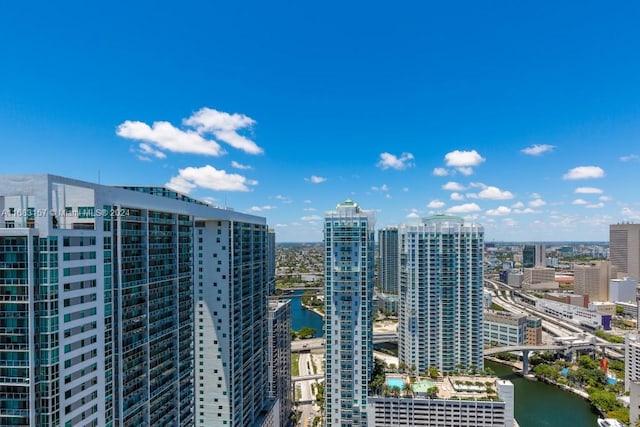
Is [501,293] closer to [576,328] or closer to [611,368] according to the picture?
[576,328]

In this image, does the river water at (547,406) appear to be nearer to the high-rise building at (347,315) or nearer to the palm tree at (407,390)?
the palm tree at (407,390)

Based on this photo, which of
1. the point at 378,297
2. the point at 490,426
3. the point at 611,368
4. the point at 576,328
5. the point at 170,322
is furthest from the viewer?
the point at 378,297

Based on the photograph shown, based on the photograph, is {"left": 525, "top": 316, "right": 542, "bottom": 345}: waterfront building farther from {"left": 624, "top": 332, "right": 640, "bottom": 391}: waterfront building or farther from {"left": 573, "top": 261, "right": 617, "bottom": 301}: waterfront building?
{"left": 573, "top": 261, "right": 617, "bottom": 301}: waterfront building

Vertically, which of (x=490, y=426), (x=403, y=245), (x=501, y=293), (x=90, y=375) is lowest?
(x=501, y=293)

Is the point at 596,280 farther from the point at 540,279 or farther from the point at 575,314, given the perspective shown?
the point at 540,279

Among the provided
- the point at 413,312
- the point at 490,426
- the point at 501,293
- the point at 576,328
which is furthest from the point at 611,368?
the point at 501,293

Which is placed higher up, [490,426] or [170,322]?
[170,322]
